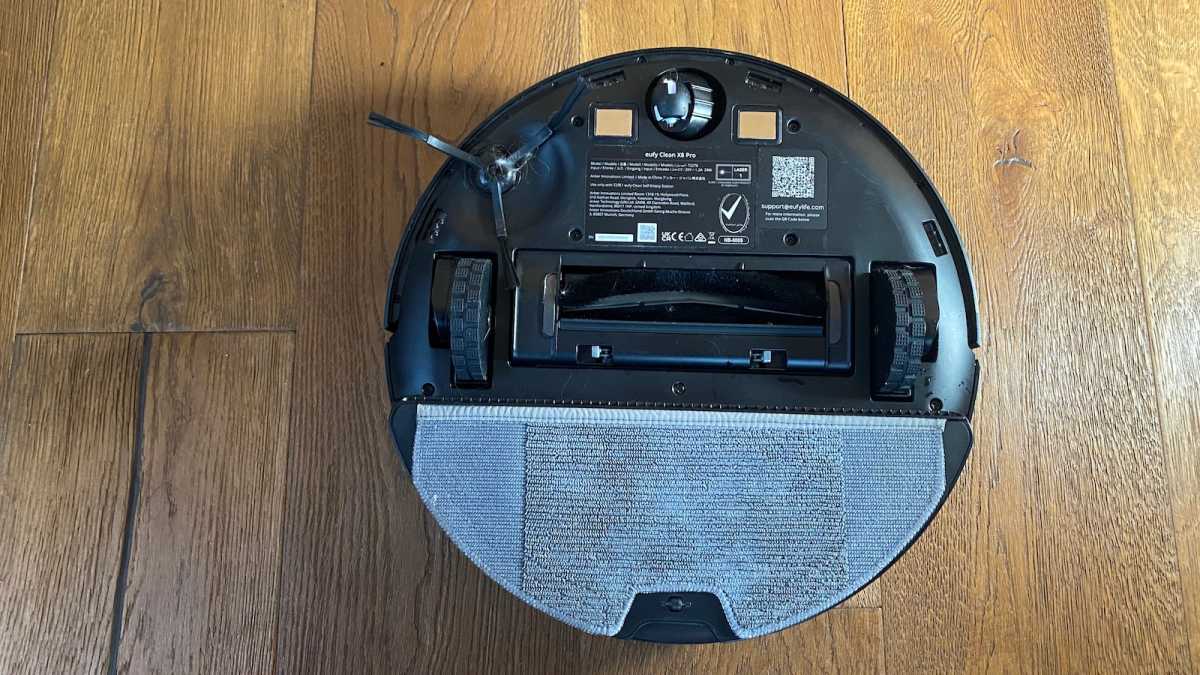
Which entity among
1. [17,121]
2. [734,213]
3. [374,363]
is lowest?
[374,363]

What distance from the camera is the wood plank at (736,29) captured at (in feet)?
2.71

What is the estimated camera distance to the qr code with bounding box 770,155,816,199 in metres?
0.67

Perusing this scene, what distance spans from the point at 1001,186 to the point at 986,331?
146mm

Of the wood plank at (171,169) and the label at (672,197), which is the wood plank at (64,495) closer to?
the wood plank at (171,169)

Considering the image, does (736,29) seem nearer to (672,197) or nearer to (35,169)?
(672,197)

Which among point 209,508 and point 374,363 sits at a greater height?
point 374,363

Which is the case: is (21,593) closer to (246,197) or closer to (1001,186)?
(246,197)

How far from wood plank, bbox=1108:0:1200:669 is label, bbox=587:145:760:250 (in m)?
0.43

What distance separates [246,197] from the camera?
80 centimetres

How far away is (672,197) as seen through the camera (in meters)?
0.67

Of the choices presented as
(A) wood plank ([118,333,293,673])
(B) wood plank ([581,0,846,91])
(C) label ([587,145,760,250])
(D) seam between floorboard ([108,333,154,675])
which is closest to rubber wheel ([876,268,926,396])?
(C) label ([587,145,760,250])

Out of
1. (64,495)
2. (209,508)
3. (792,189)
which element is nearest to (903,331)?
(792,189)

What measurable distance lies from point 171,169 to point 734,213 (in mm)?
554

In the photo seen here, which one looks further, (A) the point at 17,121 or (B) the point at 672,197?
(A) the point at 17,121
